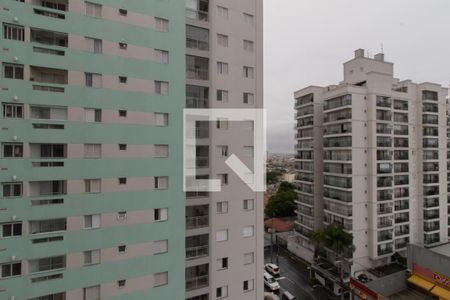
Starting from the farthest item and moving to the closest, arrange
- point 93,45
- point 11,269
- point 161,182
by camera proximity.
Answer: point 161,182 < point 93,45 < point 11,269

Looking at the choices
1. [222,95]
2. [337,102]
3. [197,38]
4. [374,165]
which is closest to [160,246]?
[222,95]

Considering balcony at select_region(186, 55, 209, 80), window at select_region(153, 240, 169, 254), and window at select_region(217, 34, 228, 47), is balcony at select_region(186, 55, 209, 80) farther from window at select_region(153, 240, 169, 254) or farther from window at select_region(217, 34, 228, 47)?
window at select_region(153, 240, 169, 254)

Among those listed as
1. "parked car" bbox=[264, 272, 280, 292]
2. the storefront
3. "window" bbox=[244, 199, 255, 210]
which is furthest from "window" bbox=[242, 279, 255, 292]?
the storefront

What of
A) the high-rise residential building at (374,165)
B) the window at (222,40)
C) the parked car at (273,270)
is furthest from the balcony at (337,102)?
the parked car at (273,270)

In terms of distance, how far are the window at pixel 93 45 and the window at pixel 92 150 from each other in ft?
13.4

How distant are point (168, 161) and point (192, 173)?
4.79ft

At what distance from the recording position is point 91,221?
1077 cm

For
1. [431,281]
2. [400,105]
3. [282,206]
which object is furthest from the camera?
[282,206]

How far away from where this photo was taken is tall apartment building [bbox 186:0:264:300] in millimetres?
12992

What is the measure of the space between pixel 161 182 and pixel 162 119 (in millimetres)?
3001

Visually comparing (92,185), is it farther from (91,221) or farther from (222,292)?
(222,292)

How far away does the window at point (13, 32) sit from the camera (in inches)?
380

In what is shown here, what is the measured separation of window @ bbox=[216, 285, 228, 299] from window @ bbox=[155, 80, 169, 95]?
10280mm

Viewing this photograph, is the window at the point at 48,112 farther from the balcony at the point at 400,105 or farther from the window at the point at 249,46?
the balcony at the point at 400,105
